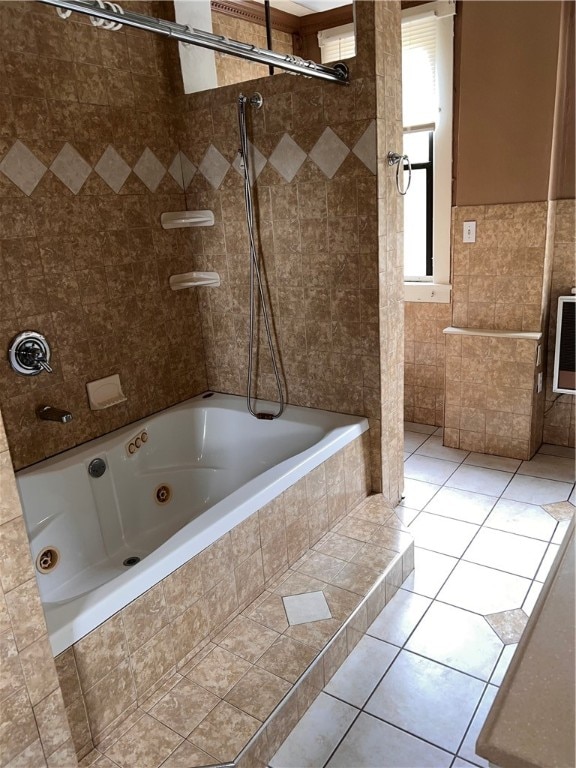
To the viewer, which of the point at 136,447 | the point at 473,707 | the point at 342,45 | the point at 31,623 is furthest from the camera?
the point at 342,45

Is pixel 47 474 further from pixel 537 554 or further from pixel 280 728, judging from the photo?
pixel 537 554

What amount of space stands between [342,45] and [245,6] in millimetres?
640

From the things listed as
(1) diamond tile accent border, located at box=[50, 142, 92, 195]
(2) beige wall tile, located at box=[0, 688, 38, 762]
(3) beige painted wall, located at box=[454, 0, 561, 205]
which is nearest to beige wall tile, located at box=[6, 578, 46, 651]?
(2) beige wall tile, located at box=[0, 688, 38, 762]

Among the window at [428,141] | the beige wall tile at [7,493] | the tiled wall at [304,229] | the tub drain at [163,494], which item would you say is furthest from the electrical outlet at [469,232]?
the beige wall tile at [7,493]

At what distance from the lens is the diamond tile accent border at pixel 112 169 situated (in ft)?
7.80

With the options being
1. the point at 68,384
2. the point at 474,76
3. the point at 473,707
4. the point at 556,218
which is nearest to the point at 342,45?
the point at 474,76

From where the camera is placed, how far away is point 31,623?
3.94ft

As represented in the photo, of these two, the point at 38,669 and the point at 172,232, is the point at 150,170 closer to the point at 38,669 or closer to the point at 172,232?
the point at 172,232

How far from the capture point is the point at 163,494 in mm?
2570

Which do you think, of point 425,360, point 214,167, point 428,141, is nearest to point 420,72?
point 428,141

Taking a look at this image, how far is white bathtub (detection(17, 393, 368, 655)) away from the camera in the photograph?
1.78m

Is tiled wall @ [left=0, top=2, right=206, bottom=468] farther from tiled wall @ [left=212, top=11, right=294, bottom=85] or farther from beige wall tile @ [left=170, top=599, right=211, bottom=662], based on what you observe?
beige wall tile @ [left=170, top=599, right=211, bottom=662]

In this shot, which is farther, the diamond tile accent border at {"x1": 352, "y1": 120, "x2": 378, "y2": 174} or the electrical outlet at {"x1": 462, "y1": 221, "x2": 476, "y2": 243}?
the electrical outlet at {"x1": 462, "y1": 221, "x2": 476, "y2": 243}

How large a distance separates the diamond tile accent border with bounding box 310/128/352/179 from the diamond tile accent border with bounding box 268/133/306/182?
0.07m
